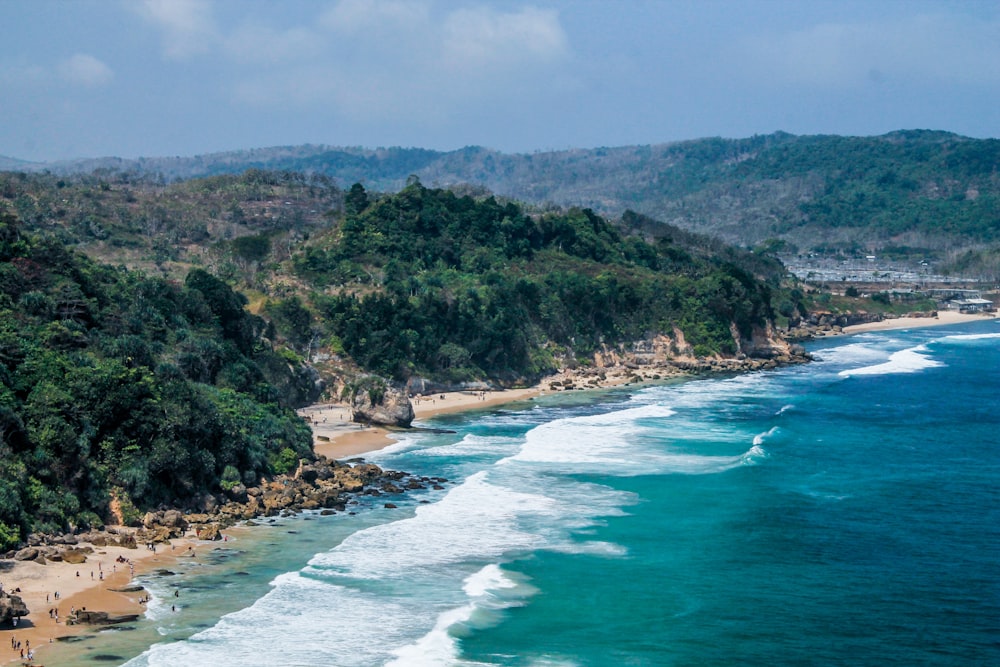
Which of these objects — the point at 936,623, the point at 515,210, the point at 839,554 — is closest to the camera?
the point at 936,623

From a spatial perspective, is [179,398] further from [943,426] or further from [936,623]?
[943,426]

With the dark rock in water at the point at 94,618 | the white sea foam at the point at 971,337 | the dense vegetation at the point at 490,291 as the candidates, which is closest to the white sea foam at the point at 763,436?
the dense vegetation at the point at 490,291

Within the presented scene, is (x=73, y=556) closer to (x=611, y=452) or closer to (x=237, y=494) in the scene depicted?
(x=237, y=494)

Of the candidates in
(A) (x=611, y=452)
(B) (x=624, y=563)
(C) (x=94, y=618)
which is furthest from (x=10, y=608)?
(A) (x=611, y=452)

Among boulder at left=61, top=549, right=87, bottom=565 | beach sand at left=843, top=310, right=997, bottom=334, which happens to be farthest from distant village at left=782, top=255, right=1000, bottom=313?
boulder at left=61, top=549, right=87, bottom=565

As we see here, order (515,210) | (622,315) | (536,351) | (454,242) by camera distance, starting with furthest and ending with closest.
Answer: (515,210), (454,242), (622,315), (536,351)

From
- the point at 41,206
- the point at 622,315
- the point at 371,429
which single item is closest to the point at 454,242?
the point at 622,315
